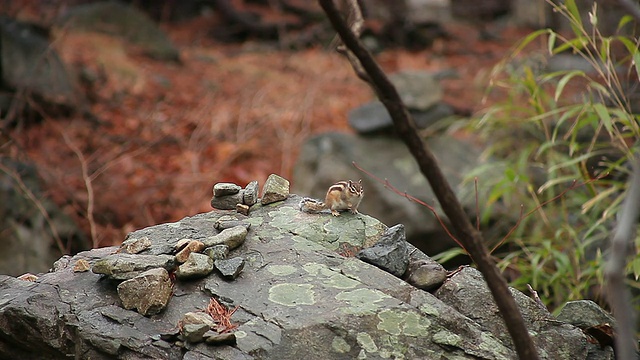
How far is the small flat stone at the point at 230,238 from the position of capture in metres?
2.31

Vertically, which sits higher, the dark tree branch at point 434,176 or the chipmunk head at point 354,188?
the dark tree branch at point 434,176

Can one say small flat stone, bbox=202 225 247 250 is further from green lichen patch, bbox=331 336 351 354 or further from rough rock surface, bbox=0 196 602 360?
green lichen patch, bbox=331 336 351 354

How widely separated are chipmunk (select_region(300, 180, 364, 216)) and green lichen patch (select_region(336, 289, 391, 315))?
0.43m

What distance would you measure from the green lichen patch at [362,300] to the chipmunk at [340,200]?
1.43 feet

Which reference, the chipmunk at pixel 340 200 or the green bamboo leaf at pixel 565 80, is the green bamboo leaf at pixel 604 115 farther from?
the chipmunk at pixel 340 200

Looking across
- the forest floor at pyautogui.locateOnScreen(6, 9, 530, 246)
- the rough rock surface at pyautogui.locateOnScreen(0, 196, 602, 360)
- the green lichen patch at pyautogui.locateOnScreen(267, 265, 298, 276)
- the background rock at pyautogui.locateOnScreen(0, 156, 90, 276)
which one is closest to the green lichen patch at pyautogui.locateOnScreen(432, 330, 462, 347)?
the rough rock surface at pyautogui.locateOnScreen(0, 196, 602, 360)

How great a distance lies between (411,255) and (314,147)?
4.14 metres

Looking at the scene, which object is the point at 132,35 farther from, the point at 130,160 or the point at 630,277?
the point at 630,277

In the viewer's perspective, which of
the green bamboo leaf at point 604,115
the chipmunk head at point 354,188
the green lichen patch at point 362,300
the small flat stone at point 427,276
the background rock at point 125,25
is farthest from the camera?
the background rock at point 125,25

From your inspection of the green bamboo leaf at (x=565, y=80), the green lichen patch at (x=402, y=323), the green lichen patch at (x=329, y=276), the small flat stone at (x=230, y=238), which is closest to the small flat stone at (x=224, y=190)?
the small flat stone at (x=230, y=238)

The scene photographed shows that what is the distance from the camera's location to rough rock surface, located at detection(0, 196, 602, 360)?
1.97 m

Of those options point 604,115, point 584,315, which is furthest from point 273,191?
point 604,115

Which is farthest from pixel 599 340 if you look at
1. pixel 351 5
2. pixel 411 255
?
pixel 351 5

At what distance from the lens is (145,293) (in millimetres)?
2064
